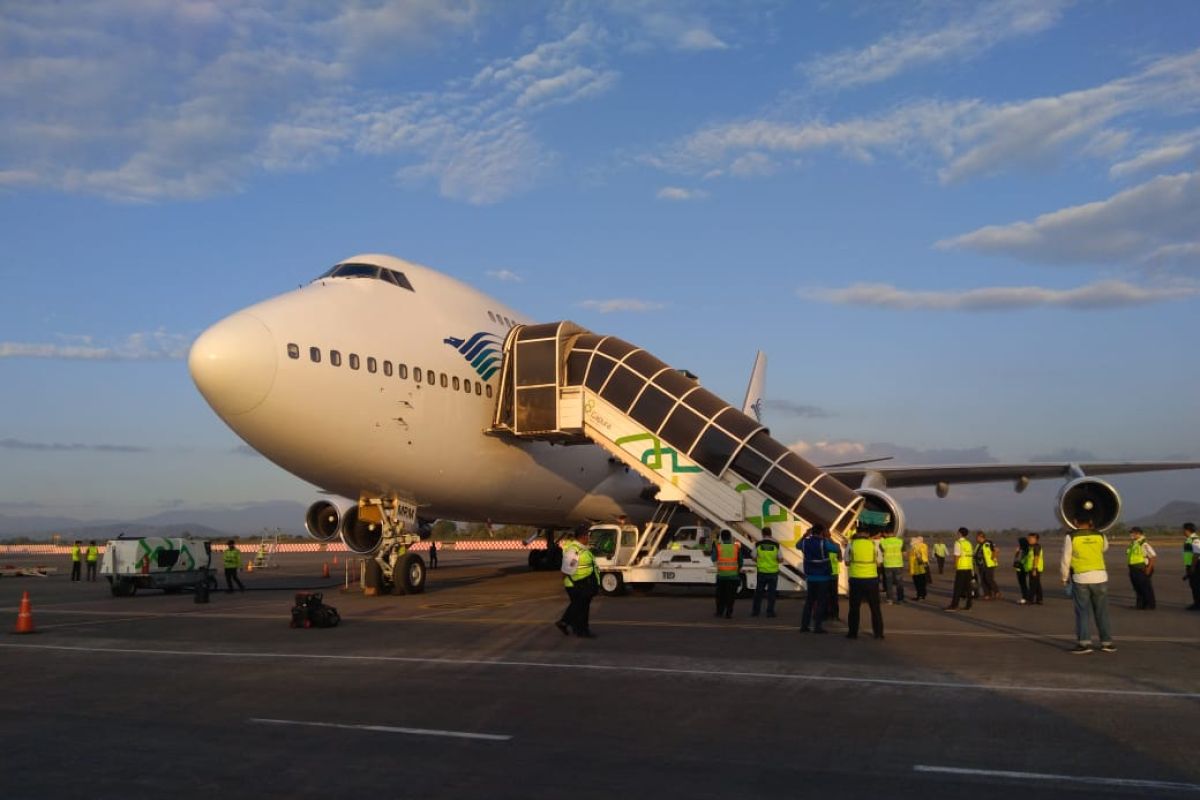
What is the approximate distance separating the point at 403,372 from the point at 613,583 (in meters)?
6.90

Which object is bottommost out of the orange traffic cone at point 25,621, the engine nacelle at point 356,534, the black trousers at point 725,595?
the orange traffic cone at point 25,621

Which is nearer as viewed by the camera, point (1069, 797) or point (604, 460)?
point (1069, 797)

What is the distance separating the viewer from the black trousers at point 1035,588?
776 inches

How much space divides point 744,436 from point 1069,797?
14101mm

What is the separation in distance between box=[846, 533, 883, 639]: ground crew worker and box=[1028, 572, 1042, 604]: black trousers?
767cm

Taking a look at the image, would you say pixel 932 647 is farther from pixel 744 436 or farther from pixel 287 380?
pixel 287 380

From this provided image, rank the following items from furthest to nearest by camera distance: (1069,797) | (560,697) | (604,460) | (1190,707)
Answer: (604,460), (560,697), (1190,707), (1069,797)

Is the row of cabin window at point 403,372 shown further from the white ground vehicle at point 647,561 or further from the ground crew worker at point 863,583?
the ground crew worker at point 863,583

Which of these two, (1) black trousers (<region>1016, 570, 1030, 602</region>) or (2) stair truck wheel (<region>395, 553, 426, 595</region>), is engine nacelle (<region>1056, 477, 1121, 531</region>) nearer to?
(1) black trousers (<region>1016, 570, 1030, 602</region>)

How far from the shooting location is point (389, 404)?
728 inches

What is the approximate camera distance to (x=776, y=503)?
63.4 ft

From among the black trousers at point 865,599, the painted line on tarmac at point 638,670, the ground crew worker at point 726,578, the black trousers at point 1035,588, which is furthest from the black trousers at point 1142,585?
the painted line on tarmac at point 638,670

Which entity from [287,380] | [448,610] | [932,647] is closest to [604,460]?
[448,610]

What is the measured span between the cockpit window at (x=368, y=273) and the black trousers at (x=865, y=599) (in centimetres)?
1147
